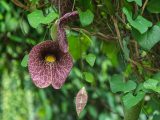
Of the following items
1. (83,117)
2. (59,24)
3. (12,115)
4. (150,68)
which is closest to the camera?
(59,24)

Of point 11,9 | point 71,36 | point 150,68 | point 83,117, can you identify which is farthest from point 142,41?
point 83,117

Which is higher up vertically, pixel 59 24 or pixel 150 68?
pixel 59 24

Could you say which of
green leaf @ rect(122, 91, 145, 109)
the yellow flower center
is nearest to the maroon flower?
the yellow flower center

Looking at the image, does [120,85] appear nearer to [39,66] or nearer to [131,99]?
[131,99]

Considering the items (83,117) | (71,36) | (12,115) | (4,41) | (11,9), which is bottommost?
(83,117)

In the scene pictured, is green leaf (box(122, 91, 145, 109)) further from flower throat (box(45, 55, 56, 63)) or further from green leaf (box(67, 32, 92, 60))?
green leaf (box(67, 32, 92, 60))

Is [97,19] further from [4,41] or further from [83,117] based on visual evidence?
[83,117]
